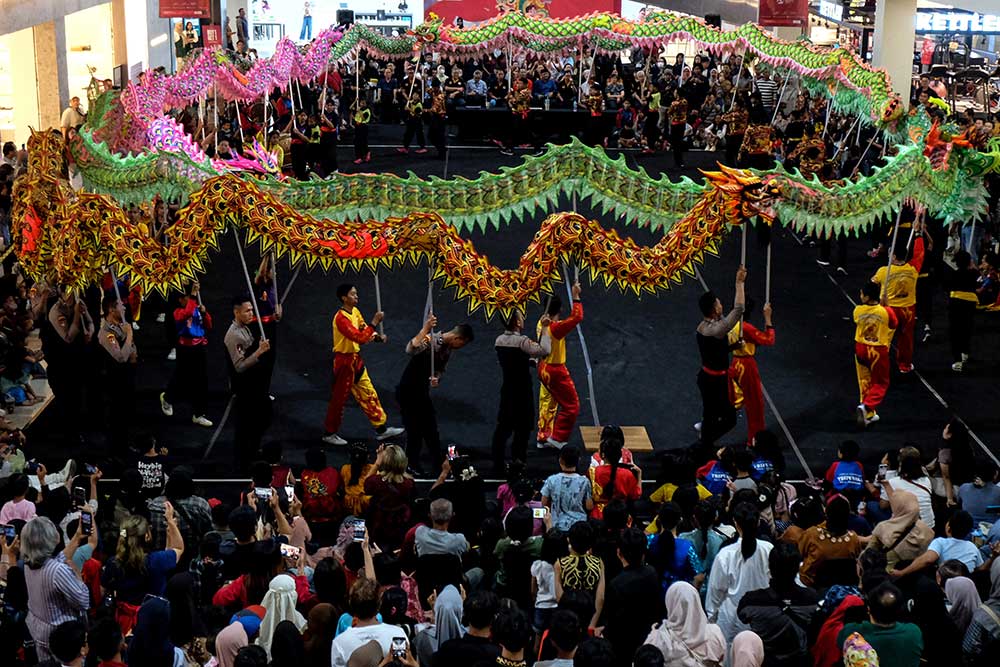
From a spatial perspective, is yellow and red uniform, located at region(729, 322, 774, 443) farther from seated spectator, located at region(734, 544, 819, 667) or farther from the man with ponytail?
seated spectator, located at region(734, 544, 819, 667)

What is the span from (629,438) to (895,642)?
18.1 feet

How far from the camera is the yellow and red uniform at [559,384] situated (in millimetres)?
10953

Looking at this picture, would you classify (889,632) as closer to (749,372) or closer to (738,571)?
(738,571)

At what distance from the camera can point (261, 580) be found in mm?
6848

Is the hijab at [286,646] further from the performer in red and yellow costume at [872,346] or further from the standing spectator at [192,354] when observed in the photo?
the performer in red and yellow costume at [872,346]

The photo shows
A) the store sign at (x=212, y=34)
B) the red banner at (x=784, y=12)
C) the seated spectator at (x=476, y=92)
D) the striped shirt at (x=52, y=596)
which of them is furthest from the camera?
the store sign at (x=212, y=34)

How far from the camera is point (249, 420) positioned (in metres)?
10.9

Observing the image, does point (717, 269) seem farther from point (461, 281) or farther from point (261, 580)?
point (261, 580)

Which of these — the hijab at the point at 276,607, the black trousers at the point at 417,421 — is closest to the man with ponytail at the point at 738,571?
the hijab at the point at 276,607

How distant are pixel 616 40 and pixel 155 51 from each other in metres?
11.2

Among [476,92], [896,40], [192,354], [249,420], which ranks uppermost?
[896,40]

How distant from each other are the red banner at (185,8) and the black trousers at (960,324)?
15678mm

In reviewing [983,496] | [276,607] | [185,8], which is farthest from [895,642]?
[185,8]

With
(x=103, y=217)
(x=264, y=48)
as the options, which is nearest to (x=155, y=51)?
(x=264, y=48)
